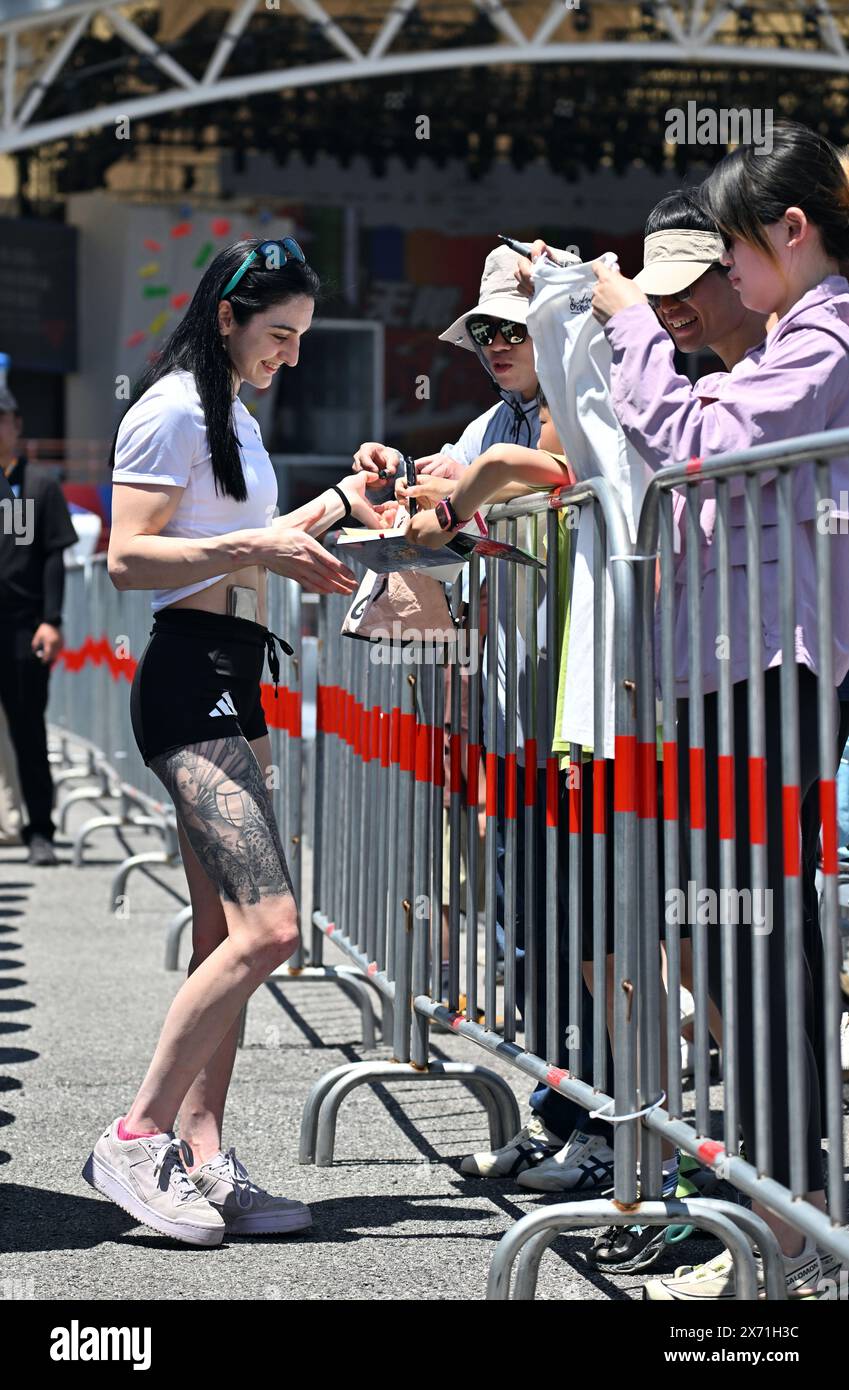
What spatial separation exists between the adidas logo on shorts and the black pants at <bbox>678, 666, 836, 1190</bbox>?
1.13 metres

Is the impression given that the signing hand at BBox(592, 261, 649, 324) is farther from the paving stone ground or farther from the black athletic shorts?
the paving stone ground

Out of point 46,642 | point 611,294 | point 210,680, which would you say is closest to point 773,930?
point 611,294

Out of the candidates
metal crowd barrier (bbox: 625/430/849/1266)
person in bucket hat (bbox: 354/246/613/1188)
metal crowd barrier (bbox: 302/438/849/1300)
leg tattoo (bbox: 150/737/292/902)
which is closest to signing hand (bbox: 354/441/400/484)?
person in bucket hat (bbox: 354/246/613/1188)

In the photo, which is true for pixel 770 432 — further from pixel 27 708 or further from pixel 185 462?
pixel 27 708

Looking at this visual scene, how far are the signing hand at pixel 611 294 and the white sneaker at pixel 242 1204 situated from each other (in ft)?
6.04

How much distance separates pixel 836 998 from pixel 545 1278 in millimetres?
1055

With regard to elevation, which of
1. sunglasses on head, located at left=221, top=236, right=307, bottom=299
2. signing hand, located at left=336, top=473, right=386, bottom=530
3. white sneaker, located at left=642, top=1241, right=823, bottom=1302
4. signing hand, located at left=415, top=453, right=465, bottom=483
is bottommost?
white sneaker, located at left=642, top=1241, right=823, bottom=1302

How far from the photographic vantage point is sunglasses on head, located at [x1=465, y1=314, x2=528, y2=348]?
431 cm

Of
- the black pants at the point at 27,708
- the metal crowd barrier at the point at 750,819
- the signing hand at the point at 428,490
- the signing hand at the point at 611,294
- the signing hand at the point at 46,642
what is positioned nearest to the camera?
the metal crowd barrier at the point at 750,819

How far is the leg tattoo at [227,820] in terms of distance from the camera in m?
3.79

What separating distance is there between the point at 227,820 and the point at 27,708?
6307 mm

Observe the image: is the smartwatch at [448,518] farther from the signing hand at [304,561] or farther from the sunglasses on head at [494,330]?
the sunglasses on head at [494,330]

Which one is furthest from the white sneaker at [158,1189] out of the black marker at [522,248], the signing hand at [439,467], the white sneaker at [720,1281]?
the black marker at [522,248]

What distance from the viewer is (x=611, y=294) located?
3311mm
